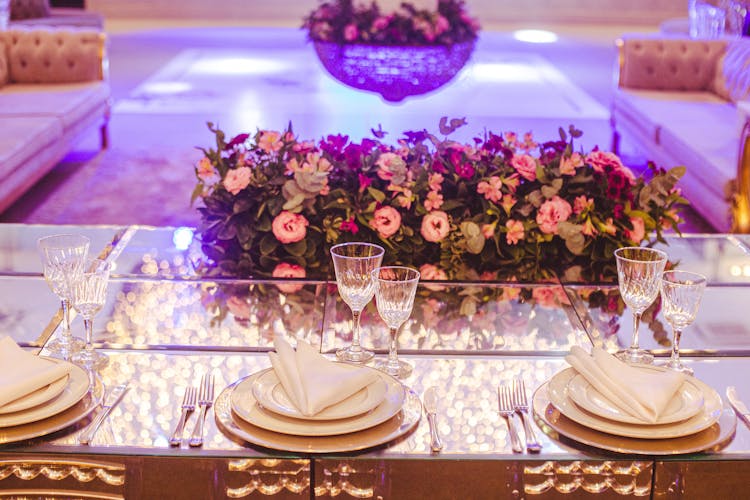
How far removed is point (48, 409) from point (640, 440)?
2.66 ft

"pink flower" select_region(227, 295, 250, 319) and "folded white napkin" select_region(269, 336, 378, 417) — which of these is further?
"pink flower" select_region(227, 295, 250, 319)

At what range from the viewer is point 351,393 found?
1.40 m

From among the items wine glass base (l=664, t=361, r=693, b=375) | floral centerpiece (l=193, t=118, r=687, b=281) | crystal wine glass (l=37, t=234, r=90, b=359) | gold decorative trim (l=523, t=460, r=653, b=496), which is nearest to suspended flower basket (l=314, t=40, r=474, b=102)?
floral centerpiece (l=193, t=118, r=687, b=281)

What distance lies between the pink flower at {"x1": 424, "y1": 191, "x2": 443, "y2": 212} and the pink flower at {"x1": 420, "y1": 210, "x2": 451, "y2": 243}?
0.02 metres

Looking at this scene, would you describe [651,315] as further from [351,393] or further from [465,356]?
[351,393]

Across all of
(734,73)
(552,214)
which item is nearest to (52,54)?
(734,73)

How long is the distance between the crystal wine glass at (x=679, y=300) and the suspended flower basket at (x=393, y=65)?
4415 mm

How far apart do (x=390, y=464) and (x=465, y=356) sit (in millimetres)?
355

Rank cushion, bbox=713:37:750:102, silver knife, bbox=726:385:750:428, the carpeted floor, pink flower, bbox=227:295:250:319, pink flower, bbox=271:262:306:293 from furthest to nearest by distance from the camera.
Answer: cushion, bbox=713:37:750:102, the carpeted floor, pink flower, bbox=271:262:306:293, pink flower, bbox=227:295:250:319, silver knife, bbox=726:385:750:428

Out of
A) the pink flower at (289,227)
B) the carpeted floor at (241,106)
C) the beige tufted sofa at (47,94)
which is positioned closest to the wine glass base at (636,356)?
the pink flower at (289,227)

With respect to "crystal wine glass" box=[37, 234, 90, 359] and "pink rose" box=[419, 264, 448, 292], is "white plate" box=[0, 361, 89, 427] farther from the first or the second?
"pink rose" box=[419, 264, 448, 292]

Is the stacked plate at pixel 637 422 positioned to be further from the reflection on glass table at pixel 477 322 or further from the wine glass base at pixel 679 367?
the reflection on glass table at pixel 477 322

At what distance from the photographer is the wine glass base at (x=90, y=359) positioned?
61.4 inches

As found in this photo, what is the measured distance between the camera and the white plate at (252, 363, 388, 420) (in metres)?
1.36
